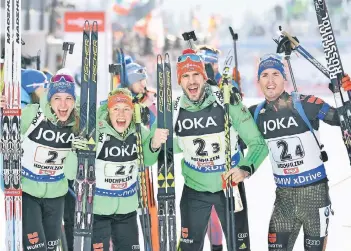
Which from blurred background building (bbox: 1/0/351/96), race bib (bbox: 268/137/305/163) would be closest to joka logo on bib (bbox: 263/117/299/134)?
race bib (bbox: 268/137/305/163)

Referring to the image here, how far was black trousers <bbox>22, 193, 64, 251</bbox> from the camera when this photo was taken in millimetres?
4953

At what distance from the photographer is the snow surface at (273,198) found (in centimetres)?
709

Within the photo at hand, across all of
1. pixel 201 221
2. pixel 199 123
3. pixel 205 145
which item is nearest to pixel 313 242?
pixel 201 221

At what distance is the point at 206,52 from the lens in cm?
639

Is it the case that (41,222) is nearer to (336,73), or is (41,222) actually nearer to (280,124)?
(280,124)

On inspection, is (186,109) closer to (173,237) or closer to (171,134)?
(171,134)

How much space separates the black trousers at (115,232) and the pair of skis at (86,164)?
4.6 inches

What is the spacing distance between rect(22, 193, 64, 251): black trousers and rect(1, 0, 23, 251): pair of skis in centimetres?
9

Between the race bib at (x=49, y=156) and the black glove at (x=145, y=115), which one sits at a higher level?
the black glove at (x=145, y=115)

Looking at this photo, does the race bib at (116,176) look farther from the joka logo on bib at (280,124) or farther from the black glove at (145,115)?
the joka logo on bib at (280,124)

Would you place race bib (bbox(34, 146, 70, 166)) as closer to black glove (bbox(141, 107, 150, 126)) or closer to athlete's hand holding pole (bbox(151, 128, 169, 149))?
athlete's hand holding pole (bbox(151, 128, 169, 149))

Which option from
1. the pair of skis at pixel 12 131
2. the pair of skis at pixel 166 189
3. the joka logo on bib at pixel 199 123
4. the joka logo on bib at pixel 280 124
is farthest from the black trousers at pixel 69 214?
the joka logo on bib at pixel 280 124

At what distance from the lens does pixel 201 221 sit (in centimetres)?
503

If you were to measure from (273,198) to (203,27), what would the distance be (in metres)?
18.2
